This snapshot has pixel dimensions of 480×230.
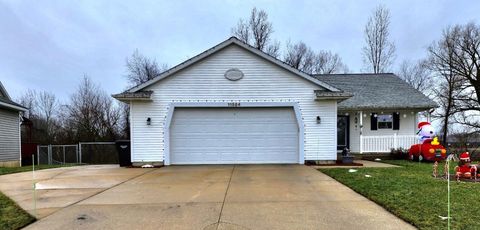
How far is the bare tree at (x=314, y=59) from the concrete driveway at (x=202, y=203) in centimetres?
2805

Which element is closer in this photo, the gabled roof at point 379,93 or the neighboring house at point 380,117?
the neighboring house at point 380,117

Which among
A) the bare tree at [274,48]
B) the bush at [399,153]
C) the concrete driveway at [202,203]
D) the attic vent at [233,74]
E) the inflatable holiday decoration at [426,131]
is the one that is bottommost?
the bush at [399,153]

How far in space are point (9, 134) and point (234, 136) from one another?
13234 millimetres

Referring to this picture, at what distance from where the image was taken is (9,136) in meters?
18.2

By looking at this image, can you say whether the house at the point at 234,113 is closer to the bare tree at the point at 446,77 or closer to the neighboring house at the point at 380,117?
the neighboring house at the point at 380,117

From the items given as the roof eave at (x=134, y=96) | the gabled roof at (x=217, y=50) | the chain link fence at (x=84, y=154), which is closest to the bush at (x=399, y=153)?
the gabled roof at (x=217, y=50)

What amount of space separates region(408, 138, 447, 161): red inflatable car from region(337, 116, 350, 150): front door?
3568mm

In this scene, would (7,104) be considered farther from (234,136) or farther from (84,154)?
(234,136)

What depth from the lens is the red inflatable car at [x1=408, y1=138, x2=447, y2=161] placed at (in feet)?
46.0

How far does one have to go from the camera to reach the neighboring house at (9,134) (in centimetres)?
1738

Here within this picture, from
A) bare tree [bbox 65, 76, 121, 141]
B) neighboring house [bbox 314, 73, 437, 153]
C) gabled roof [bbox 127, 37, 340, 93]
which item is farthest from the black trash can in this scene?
bare tree [bbox 65, 76, 121, 141]

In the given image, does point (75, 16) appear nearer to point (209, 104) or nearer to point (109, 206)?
point (209, 104)

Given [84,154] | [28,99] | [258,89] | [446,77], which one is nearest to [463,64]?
[446,77]

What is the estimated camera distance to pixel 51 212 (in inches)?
227
